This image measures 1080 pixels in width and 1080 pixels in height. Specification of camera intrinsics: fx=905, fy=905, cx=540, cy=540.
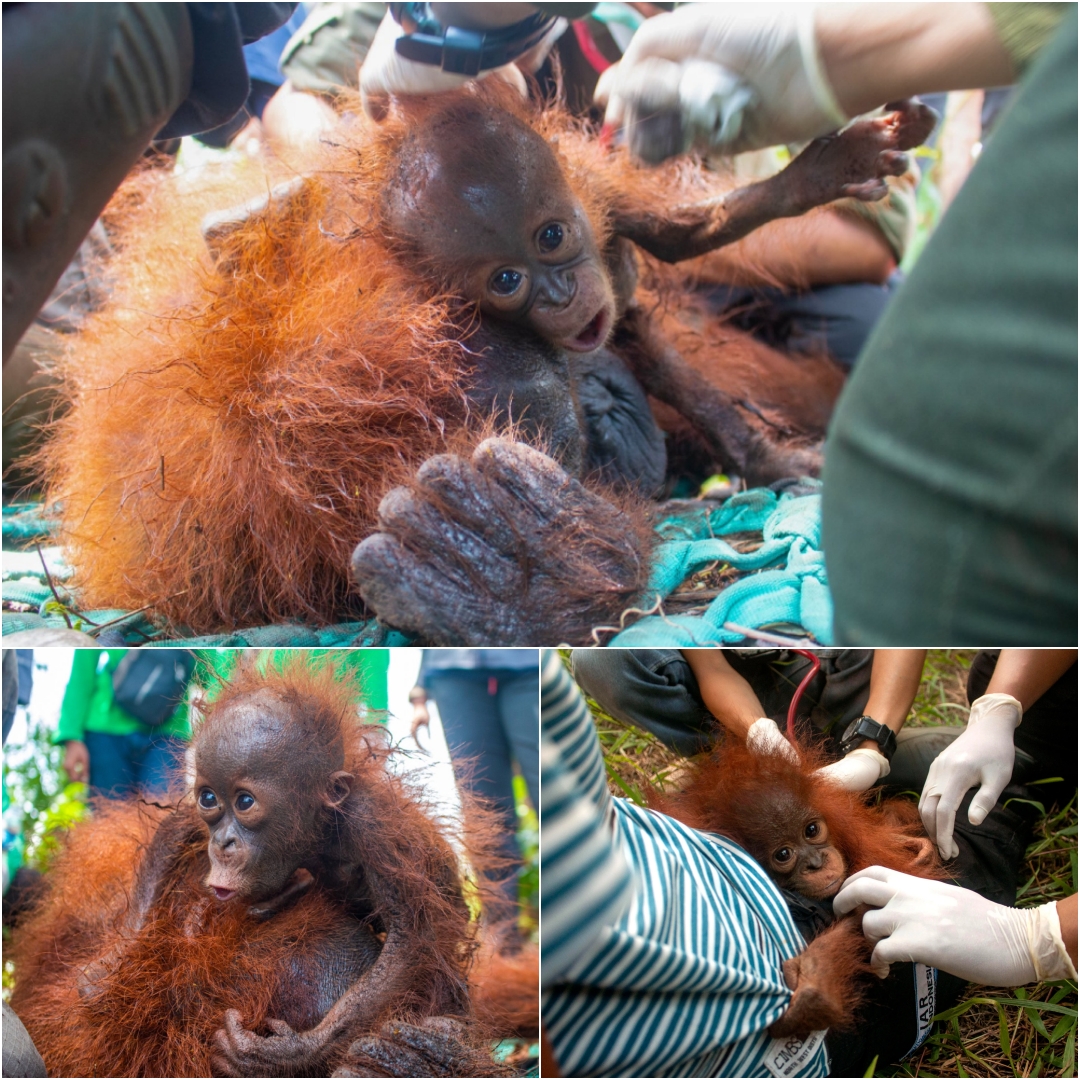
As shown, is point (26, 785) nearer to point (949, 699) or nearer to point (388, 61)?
point (388, 61)

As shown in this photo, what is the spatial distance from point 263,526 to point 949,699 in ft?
2.26

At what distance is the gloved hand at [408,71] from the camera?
79cm

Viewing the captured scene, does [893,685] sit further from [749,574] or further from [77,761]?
[77,761]

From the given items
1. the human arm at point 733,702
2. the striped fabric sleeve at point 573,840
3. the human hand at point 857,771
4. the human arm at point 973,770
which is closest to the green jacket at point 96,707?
the striped fabric sleeve at point 573,840

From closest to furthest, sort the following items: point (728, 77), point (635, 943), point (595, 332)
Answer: point (635, 943), point (728, 77), point (595, 332)

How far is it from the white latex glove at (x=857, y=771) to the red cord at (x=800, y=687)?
0.17 feet

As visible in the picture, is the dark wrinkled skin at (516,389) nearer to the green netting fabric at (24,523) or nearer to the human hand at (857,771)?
the human hand at (857,771)

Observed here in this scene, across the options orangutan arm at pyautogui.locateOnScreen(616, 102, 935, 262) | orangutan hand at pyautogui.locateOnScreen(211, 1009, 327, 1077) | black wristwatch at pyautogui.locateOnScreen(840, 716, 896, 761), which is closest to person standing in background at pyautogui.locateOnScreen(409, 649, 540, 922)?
orangutan hand at pyautogui.locateOnScreen(211, 1009, 327, 1077)

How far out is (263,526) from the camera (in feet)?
2.97

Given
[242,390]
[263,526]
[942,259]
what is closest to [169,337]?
[242,390]

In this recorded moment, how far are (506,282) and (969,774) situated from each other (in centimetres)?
67

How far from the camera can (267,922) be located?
88 cm

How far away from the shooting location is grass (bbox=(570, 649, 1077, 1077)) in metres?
0.83

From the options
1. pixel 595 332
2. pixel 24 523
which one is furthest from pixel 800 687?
pixel 24 523
